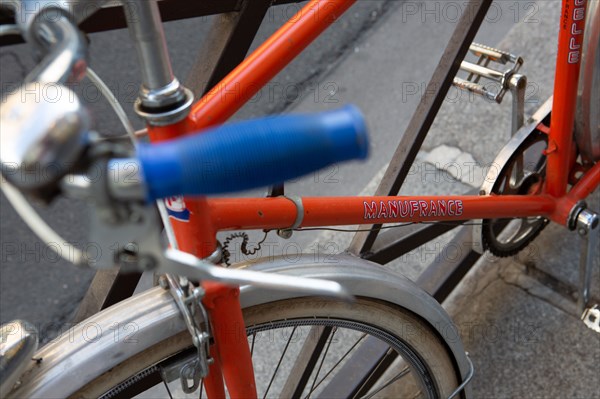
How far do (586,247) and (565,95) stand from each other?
32cm

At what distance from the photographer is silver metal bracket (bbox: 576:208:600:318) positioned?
1.48 m

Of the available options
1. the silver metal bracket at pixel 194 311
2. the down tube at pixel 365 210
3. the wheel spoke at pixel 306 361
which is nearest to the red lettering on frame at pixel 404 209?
the down tube at pixel 365 210

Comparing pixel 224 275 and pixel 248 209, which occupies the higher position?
pixel 248 209

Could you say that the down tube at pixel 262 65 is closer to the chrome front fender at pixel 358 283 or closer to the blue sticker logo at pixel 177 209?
the blue sticker logo at pixel 177 209

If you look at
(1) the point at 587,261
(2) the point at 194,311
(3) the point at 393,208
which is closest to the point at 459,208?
(3) the point at 393,208

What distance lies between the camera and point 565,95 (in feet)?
4.64

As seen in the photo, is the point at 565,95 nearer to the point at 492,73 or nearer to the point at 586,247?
the point at 492,73

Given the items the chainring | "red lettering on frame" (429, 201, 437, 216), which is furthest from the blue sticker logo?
the chainring

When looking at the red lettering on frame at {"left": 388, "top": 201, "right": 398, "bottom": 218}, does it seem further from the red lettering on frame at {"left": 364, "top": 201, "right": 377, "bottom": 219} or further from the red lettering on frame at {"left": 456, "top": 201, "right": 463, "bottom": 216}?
the red lettering on frame at {"left": 456, "top": 201, "right": 463, "bottom": 216}

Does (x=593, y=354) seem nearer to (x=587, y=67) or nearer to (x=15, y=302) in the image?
(x=587, y=67)

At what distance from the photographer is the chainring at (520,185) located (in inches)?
59.2

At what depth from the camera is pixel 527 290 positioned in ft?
5.89

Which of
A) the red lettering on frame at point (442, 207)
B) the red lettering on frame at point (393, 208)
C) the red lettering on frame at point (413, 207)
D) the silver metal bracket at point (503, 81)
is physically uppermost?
the silver metal bracket at point (503, 81)

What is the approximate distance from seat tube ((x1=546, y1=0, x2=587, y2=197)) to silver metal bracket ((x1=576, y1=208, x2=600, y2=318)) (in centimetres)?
6
